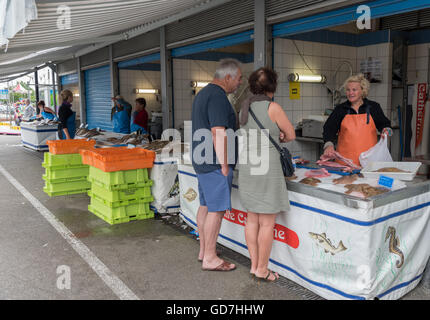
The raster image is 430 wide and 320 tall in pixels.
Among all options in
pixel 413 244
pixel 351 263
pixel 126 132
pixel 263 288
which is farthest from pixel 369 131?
pixel 126 132

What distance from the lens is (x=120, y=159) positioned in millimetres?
4695

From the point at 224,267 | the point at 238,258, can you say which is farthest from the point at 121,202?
the point at 224,267

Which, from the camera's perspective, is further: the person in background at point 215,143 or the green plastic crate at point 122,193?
the green plastic crate at point 122,193

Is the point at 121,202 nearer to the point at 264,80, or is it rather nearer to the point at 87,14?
the point at 87,14

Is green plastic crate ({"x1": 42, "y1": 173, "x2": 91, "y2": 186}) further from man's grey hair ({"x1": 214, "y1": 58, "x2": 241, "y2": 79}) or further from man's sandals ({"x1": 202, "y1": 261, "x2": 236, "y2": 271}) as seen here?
man's grey hair ({"x1": 214, "y1": 58, "x2": 241, "y2": 79})

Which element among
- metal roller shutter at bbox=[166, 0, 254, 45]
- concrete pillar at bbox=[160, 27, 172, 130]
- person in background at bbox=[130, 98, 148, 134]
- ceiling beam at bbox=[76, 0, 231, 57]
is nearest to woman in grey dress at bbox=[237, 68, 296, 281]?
metal roller shutter at bbox=[166, 0, 254, 45]

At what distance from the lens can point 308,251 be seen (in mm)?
2969

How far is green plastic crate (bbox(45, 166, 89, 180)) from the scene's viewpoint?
20.6ft

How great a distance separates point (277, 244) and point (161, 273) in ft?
3.45

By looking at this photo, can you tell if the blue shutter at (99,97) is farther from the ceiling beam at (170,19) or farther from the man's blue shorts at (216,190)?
the man's blue shorts at (216,190)

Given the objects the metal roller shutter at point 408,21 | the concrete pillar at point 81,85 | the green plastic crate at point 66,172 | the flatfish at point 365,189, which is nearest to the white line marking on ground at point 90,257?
the green plastic crate at point 66,172

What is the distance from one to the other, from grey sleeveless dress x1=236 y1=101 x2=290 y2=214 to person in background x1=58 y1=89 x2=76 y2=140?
236 inches

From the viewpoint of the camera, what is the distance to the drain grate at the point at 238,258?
119 inches
